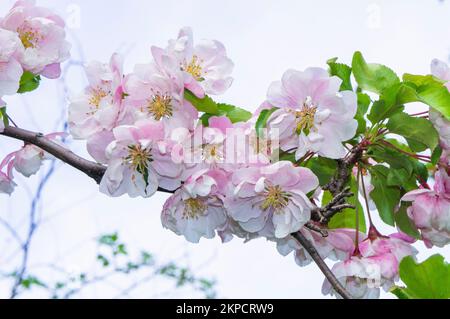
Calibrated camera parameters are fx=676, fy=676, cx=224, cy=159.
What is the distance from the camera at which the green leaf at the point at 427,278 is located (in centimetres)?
60

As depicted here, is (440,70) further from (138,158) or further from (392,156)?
(138,158)

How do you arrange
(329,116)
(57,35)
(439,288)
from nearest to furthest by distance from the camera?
1. (439,288)
2. (329,116)
3. (57,35)

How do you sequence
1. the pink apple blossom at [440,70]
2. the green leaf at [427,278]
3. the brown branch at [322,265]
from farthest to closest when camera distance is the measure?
the pink apple blossom at [440,70], the brown branch at [322,265], the green leaf at [427,278]

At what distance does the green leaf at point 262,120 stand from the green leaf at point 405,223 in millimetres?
244

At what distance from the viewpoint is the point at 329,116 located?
0.72 meters

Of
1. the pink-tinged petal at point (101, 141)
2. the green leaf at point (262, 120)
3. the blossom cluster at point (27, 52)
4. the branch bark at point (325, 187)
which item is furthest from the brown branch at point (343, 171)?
the blossom cluster at point (27, 52)

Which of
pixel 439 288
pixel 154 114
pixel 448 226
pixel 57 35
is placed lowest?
pixel 439 288

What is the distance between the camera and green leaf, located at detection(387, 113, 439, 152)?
757 mm

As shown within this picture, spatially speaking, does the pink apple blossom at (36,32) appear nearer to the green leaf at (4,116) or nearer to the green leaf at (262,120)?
the green leaf at (4,116)

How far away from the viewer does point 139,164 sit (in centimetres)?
74

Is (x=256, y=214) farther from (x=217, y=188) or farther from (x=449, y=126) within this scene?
(x=449, y=126)

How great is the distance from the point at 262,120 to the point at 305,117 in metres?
0.05
